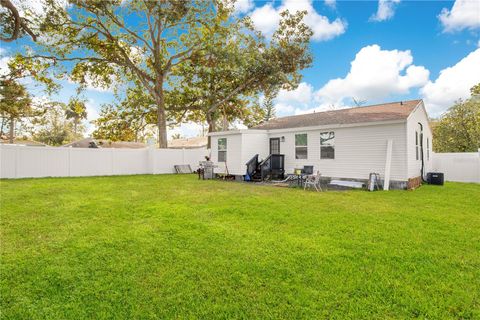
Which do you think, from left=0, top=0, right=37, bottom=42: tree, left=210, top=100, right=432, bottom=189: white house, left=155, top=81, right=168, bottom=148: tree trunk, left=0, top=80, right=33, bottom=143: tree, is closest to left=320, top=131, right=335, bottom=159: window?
left=210, top=100, right=432, bottom=189: white house

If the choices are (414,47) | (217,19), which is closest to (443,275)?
(414,47)

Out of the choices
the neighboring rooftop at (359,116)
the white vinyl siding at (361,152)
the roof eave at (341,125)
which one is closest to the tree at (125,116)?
the neighboring rooftop at (359,116)

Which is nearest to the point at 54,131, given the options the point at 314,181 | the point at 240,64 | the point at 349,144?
the point at 240,64

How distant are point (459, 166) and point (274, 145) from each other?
9.88 metres

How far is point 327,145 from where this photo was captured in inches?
473

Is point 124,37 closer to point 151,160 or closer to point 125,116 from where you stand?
point 125,116

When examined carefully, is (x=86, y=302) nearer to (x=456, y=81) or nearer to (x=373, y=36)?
(x=373, y=36)

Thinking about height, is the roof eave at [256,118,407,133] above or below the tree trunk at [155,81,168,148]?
below

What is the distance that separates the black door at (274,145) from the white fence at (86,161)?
6.68 metres

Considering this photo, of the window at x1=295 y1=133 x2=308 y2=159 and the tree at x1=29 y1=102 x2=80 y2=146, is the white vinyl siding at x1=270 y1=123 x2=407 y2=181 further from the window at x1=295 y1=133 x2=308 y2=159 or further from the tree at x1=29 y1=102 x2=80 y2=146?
the tree at x1=29 y1=102 x2=80 y2=146

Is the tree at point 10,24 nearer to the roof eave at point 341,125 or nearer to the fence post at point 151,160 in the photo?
the fence post at point 151,160

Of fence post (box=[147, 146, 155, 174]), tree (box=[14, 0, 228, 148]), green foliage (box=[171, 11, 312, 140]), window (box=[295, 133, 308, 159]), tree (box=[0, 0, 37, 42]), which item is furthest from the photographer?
green foliage (box=[171, 11, 312, 140])

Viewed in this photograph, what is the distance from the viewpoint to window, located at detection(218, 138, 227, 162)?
48.9 feet

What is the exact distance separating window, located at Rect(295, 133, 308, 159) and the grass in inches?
267
